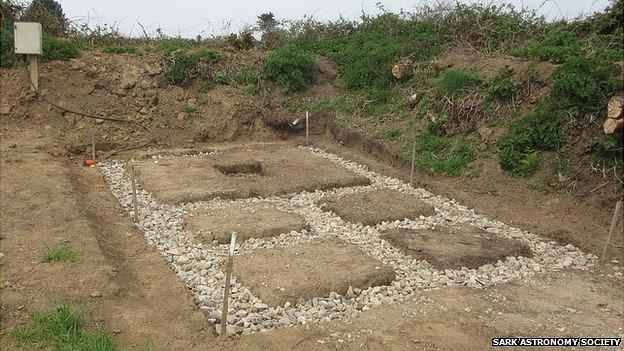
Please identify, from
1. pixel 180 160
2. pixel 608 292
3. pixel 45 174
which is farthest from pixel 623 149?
pixel 45 174

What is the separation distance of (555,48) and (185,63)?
24.4 feet

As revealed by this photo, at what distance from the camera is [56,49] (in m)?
10.3

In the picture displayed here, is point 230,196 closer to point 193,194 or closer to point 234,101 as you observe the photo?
point 193,194

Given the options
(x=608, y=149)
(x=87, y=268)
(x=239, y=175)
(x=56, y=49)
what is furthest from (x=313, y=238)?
(x=56, y=49)

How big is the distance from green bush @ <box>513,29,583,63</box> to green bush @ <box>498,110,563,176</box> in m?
1.35

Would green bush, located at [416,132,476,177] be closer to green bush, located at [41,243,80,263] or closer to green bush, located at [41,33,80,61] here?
green bush, located at [41,243,80,263]

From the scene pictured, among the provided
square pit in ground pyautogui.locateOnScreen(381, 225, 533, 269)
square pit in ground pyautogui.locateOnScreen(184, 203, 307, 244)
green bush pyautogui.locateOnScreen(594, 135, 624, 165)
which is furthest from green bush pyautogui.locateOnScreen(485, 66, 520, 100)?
square pit in ground pyautogui.locateOnScreen(184, 203, 307, 244)

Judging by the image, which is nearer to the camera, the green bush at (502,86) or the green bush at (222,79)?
the green bush at (502,86)

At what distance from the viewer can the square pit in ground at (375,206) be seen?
6418 mm

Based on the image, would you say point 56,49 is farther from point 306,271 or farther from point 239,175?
point 306,271

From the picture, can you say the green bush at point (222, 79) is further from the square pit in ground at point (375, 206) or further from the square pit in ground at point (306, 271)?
the square pit in ground at point (306, 271)

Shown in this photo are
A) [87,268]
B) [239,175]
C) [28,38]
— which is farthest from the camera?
[28,38]

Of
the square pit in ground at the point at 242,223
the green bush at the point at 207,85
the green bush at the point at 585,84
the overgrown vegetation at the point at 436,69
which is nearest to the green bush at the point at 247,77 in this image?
the overgrown vegetation at the point at 436,69

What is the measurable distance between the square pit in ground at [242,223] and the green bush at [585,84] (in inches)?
168
